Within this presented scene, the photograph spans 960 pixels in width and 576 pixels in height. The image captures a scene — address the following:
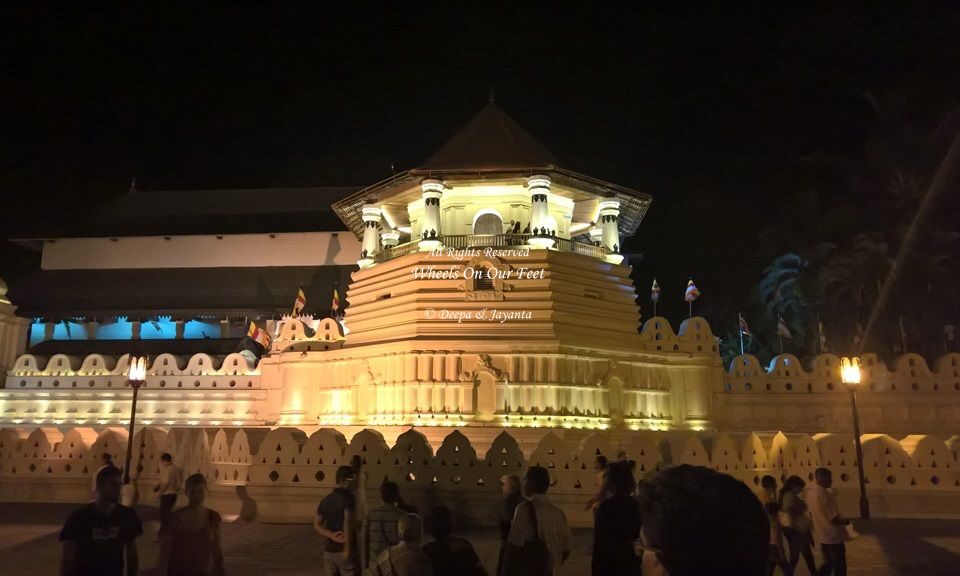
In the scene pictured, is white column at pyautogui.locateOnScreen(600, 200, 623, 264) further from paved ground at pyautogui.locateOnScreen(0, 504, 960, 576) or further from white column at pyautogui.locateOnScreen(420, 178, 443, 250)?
paved ground at pyautogui.locateOnScreen(0, 504, 960, 576)

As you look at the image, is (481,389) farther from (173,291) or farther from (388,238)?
(173,291)

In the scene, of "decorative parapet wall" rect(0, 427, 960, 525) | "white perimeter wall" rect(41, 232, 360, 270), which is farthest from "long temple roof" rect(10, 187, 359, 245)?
"decorative parapet wall" rect(0, 427, 960, 525)

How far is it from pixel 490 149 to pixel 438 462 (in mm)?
14576

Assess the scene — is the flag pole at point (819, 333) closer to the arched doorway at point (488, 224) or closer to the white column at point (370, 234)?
the arched doorway at point (488, 224)

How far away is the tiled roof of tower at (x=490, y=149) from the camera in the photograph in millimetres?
24297

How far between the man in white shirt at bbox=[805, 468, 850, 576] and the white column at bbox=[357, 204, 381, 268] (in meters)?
20.8

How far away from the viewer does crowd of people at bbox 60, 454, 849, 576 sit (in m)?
2.63

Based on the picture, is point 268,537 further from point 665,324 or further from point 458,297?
point 665,324

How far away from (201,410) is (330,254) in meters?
15.7

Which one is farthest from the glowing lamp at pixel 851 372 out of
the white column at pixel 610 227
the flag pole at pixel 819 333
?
the flag pole at pixel 819 333

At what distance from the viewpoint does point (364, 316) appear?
25.6 metres

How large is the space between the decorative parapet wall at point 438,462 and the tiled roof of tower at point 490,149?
9.81 metres

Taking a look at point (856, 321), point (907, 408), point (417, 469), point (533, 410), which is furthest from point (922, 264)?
point (417, 469)

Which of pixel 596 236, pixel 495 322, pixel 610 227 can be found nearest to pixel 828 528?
pixel 495 322
